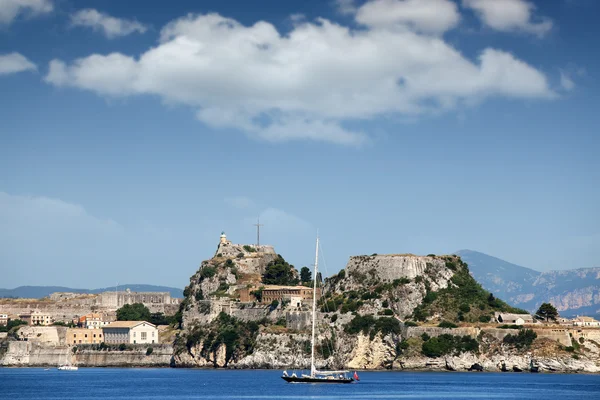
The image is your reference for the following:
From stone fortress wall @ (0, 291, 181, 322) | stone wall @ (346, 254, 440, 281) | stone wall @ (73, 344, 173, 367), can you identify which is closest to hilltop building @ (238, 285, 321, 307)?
stone wall @ (346, 254, 440, 281)

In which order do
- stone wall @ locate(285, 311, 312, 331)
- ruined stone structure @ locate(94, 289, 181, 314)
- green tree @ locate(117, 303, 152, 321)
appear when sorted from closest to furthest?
stone wall @ locate(285, 311, 312, 331), green tree @ locate(117, 303, 152, 321), ruined stone structure @ locate(94, 289, 181, 314)

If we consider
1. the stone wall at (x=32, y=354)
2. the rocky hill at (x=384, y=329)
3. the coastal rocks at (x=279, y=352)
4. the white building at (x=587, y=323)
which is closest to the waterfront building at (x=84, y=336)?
the stone wall at (x=32, y=354)

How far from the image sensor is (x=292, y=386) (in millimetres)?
77812

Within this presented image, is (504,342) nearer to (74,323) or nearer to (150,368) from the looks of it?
(150,368)

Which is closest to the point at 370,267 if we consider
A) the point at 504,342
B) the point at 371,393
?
the point at 504,342

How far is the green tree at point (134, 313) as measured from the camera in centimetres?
13305

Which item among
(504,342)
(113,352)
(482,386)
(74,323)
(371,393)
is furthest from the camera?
(74,323)

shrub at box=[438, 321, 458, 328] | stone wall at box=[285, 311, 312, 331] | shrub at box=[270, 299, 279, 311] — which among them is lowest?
shrub at box=[438, 321, 458, 328]

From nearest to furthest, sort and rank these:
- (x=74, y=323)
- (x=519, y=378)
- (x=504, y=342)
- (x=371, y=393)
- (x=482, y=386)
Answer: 1. (x=371, y=393)
2. (x=482, y=386)
3. (x=519, y=378)
4. (x=504, y=342)
5. (x=74, y=323)

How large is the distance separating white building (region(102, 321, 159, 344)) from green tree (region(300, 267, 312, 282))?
1828 centimetres

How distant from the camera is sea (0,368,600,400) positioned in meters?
69.6

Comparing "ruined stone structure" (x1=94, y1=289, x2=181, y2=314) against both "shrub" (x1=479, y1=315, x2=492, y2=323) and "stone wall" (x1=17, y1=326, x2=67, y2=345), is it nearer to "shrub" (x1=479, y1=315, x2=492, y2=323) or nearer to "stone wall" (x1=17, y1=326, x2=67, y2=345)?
"stone wall" (x1=17, y1=326, x2=67, y2=345)

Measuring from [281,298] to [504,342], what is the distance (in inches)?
1078

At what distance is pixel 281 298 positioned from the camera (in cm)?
11138
